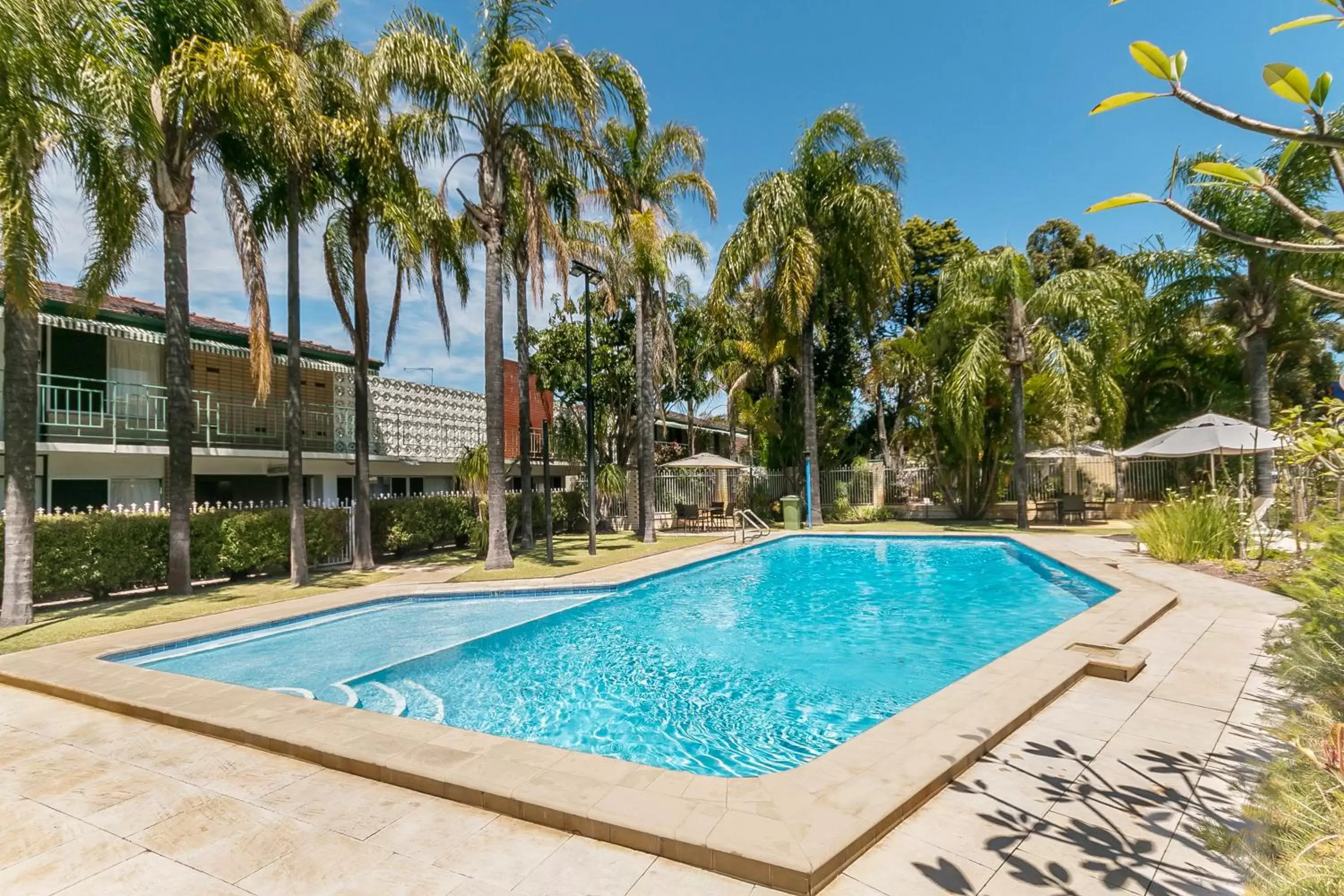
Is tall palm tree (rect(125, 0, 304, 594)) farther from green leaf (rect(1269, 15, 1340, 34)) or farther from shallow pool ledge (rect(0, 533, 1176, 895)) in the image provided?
green leaf (rect(1269, 15, 1340, 34))

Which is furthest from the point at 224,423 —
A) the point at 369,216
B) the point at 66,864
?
the point at 66,864

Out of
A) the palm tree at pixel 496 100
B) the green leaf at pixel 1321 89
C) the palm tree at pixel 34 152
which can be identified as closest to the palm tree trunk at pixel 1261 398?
the palm tree at pixel 496 100

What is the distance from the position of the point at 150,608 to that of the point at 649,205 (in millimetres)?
15076

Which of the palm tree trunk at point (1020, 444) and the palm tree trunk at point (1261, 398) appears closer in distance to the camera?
the palm tree trunk at point (1261, 398)

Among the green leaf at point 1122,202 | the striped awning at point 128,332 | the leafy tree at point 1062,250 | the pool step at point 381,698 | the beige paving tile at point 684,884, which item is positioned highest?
the leafy tree at point 1062,250

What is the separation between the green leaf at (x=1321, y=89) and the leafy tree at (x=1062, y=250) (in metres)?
35.1

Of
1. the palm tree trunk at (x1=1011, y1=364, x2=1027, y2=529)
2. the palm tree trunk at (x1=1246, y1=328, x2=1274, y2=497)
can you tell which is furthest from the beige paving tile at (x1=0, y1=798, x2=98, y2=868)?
the palm tree trunk at (x1=1246, y1=328, x2=1274, y2=497)

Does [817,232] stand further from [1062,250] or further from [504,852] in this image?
[504,852]

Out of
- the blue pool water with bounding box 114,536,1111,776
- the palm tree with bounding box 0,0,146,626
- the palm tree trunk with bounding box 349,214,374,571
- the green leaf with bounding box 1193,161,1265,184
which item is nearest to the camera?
the green leaf with bounding box 1193,161,1265,184

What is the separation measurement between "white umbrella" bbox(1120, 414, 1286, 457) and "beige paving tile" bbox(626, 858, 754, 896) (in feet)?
50.1

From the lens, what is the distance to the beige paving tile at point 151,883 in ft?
10.5

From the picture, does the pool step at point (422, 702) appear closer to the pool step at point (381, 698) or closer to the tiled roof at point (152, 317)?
the pool step at point (381, 698)

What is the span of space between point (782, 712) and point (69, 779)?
18.5 ft

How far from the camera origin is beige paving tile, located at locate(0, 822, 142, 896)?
129 inches
